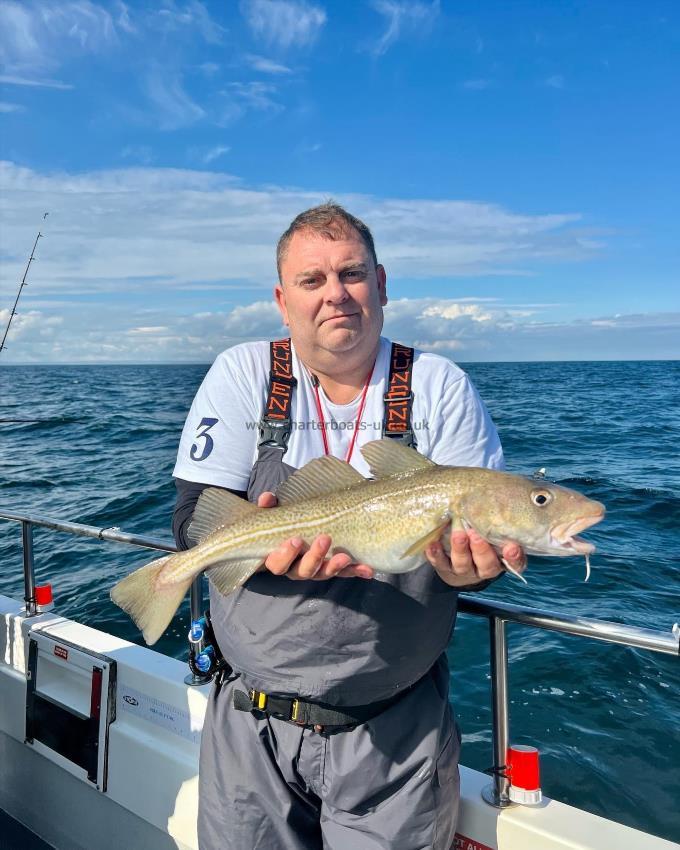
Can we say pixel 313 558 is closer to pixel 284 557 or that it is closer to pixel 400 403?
pixel 284 557

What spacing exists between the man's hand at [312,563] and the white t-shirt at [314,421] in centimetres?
47

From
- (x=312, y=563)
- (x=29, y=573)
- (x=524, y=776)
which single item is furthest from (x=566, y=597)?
(x=312, y=563)

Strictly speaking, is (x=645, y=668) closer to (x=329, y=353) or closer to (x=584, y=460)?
(x=329, y=353)

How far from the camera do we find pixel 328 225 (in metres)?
2.93

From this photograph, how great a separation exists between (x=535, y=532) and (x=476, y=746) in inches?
170

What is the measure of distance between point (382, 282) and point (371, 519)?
119cm

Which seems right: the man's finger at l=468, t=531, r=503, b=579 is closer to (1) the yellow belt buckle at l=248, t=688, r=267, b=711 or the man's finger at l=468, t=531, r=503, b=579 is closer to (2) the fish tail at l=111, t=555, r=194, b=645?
(1) the yellow belt buckle at l=248, t=688, r=267, b=711

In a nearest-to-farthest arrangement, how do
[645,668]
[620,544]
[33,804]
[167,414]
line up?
[33,804]
[645,668]
[620,544]
[167,414]

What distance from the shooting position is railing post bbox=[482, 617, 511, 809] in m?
2.89

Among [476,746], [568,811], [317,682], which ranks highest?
[317,682]

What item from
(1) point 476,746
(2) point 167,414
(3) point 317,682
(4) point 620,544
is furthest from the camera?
(2) point 167,414

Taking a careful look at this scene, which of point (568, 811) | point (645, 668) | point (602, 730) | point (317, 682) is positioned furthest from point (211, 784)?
point (645, 668)

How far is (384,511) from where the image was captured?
8.55ft

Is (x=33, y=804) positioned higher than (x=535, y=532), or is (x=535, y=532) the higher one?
(x=535, y=532)
